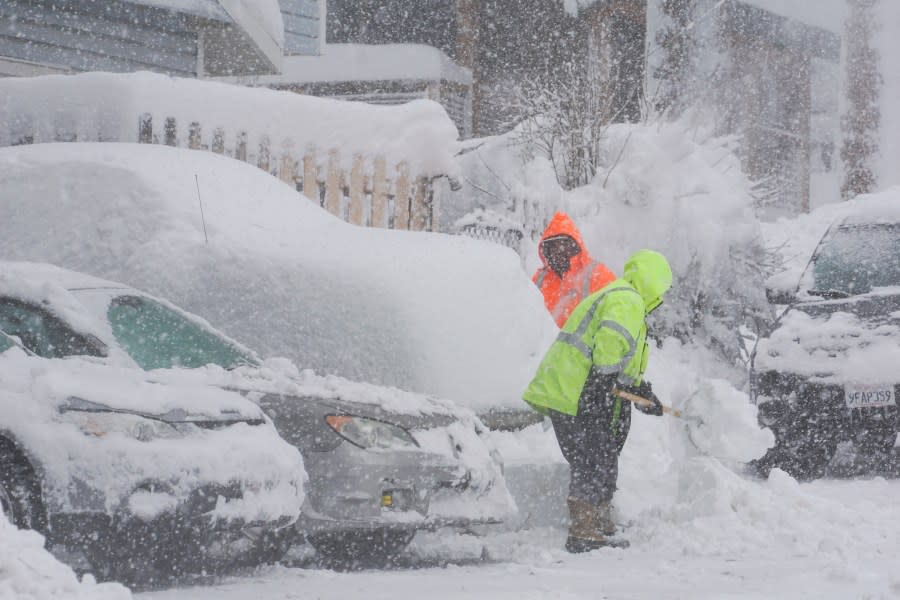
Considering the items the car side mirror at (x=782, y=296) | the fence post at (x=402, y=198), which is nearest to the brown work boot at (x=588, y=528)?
the car side mirror at (x=782, y=296)

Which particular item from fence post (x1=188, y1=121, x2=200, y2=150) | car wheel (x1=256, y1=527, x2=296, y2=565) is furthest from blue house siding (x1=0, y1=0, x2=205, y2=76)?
car wheel (x1=256, y1=527, x2=296, y2=565)

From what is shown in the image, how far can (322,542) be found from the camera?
5.41 metres

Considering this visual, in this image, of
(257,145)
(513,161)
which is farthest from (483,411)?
(513,161)

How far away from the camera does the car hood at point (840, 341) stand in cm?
820

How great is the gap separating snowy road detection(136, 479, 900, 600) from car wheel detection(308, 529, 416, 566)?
0.36ft

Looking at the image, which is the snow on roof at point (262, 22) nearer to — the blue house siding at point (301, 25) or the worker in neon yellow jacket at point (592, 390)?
the blue house siding at point (301, 25)

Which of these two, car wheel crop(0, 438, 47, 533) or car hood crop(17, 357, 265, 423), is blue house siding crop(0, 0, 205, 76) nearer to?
car hood crop(17, 357, 265, 423)

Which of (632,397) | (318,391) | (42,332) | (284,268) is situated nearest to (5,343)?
(42,332)

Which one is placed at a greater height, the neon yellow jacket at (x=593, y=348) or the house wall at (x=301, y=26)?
the house wall at (x=301, y=26)

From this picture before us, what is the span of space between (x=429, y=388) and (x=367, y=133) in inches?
194

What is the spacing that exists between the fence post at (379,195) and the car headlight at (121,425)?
21.0ft

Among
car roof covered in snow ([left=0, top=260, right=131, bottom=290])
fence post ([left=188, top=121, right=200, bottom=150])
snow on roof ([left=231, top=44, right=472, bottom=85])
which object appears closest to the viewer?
car roof covered in snow ([left=0, top=260, right=131, bottom=290])

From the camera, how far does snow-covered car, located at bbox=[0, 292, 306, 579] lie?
13.7 ft

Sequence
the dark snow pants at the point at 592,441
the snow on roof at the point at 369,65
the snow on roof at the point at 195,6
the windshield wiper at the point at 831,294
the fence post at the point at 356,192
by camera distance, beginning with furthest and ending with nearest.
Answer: the snow on roof at the point at 369,65
the snow on roof at the point at 195,6
the fence post at the point at 356,192
the windshield wiper at the point at 831,294
the dark snow pants at the point at 592,441
